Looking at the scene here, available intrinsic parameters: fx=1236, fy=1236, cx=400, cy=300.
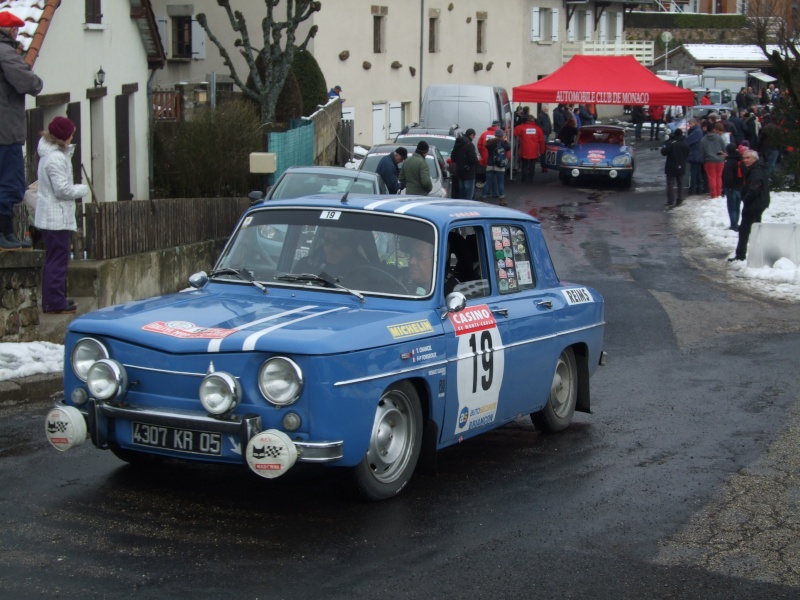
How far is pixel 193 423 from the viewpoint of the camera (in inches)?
257

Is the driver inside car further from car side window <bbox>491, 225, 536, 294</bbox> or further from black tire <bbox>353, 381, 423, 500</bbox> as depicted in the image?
car side window <bbox>491, 225, 536, 294</bbox>

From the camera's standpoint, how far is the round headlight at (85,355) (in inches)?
272

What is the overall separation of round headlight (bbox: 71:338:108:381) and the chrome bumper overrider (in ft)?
0.63

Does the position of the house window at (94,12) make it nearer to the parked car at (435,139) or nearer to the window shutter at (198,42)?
the parked car at (435,139)

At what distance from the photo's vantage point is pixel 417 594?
561 centimetres

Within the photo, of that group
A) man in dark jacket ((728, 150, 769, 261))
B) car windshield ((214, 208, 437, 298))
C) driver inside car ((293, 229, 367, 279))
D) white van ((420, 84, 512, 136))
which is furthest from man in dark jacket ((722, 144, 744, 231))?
driver inside car ((293, 229, 367, 279))

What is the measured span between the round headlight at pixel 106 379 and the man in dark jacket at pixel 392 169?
1519cm

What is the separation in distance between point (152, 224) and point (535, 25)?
45.0m

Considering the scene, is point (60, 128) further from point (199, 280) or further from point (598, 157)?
point (598, 157)

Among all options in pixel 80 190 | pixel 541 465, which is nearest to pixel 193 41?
pixel 80 190

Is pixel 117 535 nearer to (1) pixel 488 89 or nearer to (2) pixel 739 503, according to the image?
(2) pixel 739 503

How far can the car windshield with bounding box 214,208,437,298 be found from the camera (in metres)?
7.73

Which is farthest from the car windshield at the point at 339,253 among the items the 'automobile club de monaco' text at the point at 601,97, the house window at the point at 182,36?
the house window at the point at 182,36

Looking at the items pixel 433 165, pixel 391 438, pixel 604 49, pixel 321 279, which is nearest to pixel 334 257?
pixel 321 279
